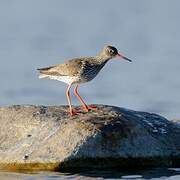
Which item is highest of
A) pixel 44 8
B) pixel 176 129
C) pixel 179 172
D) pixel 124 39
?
pixel 44 8

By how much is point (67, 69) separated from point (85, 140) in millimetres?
2839

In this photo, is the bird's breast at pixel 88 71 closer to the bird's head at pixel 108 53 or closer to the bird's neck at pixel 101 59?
the bird's neck at pixel 101 59

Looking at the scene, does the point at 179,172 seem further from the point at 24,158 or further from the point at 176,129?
the point at 24,158

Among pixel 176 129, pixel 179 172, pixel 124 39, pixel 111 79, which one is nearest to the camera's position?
pixel 179 172

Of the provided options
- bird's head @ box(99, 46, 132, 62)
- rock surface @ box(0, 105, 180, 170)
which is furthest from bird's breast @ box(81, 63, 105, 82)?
rock surface @ box(0, 105, 180, 170)

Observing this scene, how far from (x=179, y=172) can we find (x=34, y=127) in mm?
2669

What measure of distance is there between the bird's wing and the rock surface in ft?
4.28

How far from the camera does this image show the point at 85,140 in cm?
1429

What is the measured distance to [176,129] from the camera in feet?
51.4

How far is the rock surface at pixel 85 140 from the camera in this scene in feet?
46.6

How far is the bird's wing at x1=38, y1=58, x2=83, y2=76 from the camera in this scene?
1677 cm

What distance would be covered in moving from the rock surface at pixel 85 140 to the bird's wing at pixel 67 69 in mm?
1305

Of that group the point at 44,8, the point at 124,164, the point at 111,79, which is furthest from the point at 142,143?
the point at 44,8

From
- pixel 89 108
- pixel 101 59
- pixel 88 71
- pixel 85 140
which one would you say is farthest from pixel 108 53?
pixel 85 140
